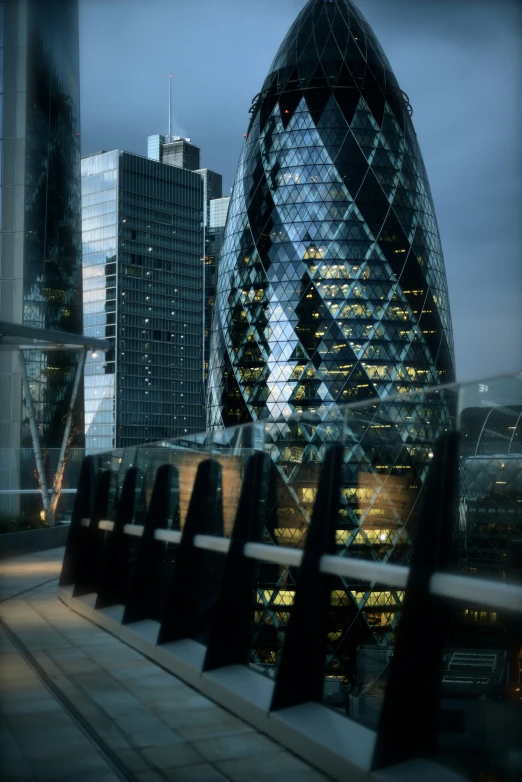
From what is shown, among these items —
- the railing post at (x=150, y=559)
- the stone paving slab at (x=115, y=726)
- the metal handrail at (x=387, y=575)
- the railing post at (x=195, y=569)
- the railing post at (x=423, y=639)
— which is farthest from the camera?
the railing post at (x=150, y=559)

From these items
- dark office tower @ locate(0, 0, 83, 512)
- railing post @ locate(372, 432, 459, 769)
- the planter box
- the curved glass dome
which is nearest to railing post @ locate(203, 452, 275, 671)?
railing post @ locate(372, 432, 459, 769)

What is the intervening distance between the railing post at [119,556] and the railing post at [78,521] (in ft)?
6.66

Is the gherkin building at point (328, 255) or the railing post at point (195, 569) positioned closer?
the railing post at point (195, 569)

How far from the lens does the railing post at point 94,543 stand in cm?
1047

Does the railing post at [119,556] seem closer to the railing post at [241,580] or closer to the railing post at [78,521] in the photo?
the railing post at [78,521]

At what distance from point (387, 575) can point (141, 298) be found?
162114 millimetres

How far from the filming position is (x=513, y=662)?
310 centimetres

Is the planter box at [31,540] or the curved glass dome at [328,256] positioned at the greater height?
the curved glass dome at [328,256]

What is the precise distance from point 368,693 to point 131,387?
15989 centimetres

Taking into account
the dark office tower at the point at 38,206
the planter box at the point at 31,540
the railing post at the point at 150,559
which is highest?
the dark office tower at the point at 38,206

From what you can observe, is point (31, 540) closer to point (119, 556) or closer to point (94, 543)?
point (94, 543)

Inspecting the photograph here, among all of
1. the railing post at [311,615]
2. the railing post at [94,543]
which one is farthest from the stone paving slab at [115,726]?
the railing post at [94,543]

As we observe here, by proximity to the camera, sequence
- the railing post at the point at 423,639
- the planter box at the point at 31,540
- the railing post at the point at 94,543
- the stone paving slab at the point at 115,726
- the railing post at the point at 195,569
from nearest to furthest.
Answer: the railing post at the point at 423,639 → the stone paving slab at the point at 115,726 → the railing post at the point at 195,569 → the railing post at the point at 94,543 → the planter box at the point at 31,540

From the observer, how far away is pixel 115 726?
4945mm
